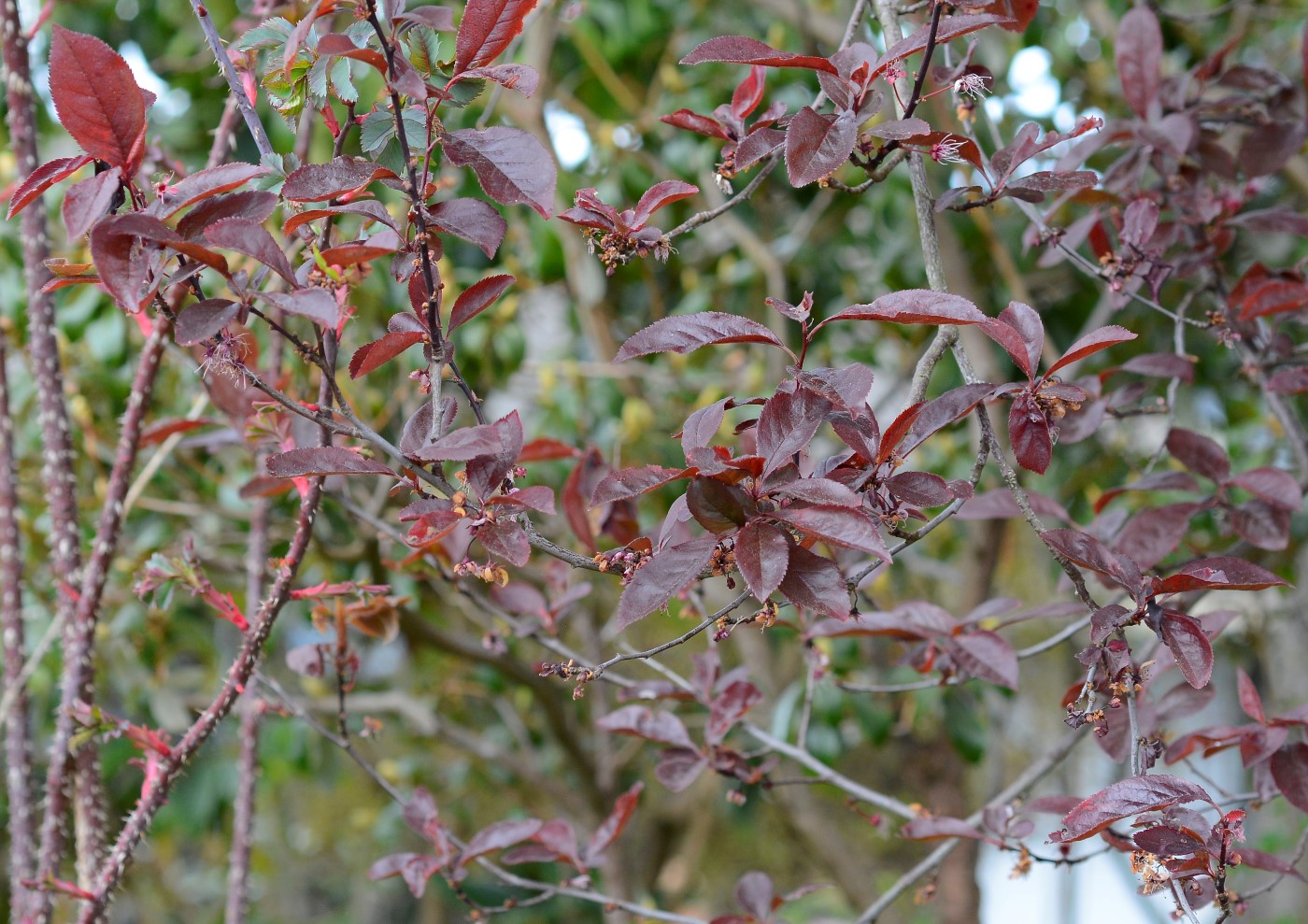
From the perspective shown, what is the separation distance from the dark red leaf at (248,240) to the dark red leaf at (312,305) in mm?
30

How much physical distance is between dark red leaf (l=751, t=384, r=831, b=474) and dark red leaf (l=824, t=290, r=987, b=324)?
46mm

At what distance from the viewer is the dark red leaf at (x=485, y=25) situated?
542mm

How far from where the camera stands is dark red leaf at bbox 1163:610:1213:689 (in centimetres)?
58

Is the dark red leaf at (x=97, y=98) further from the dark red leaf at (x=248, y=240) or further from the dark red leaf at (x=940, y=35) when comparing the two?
the dark red leaf at (x=940, y=35)

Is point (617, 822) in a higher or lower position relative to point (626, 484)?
lower

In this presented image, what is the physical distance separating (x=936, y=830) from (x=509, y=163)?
0.59 metres

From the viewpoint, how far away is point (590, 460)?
39.8 inches

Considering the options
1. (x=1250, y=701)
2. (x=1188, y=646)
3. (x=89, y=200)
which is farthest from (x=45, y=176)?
(x=1250, y=701)

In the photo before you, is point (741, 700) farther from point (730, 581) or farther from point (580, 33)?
point (580, 33)

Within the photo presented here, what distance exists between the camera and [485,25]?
21.5 inches

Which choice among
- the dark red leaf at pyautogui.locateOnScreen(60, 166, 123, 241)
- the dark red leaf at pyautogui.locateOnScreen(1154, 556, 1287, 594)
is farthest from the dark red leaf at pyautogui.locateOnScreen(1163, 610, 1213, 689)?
the dark red leaf at pyautogui.locateOnScreen(60, 166, 123, 241)

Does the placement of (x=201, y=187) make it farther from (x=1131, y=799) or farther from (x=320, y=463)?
(x=1131, y=799)

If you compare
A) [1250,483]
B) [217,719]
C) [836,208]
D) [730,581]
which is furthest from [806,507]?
[836,208]

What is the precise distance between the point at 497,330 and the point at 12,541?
97 cm
